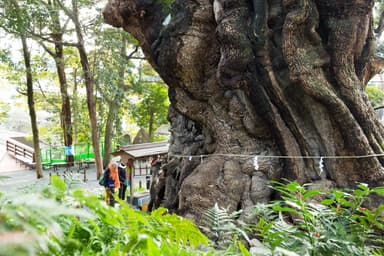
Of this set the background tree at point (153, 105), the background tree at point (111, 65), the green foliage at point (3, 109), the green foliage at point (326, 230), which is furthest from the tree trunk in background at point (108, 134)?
the green foliage at point (326, 230)

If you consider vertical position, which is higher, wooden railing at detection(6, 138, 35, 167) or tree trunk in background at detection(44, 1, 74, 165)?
tree trunk in background at detection(44, 1, 74, 165)

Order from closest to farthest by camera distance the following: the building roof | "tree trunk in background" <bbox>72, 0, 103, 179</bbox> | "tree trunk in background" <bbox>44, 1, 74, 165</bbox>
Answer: the building roof
"tree trunk in background" <bbox>72, 0, 103, 179</bbox>
"tree trunk in background" <bbox>44, 1, 74, 165</bbox>

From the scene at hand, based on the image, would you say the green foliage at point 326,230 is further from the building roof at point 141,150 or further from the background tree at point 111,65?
the background tree at point 111,65

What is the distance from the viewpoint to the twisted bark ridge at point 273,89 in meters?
3.67

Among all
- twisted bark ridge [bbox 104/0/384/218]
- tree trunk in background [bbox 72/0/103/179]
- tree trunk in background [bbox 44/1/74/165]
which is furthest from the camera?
tree trunk in background [bbox 44/1/74/165]

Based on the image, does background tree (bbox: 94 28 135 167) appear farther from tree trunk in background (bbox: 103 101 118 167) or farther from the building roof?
the building roof

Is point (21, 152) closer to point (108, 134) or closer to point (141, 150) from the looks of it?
point (108, 134)

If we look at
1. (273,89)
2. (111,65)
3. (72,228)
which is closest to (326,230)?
(72,228)

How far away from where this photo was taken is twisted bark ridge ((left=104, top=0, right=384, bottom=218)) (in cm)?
367

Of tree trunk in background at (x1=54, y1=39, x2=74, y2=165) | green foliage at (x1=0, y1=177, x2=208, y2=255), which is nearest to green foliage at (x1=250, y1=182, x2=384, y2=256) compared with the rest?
green foliage at (x1=0, y1=177, x2=208, y2=255)

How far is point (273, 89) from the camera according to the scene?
12.6 feet

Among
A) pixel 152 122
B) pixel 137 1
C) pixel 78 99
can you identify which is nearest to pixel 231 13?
pixel 137 1

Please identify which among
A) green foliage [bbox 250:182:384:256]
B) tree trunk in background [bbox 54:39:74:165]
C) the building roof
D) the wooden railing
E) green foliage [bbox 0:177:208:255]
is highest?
tree trunk in background [bbox 54:39:74:165]

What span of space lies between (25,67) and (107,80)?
3.43m
